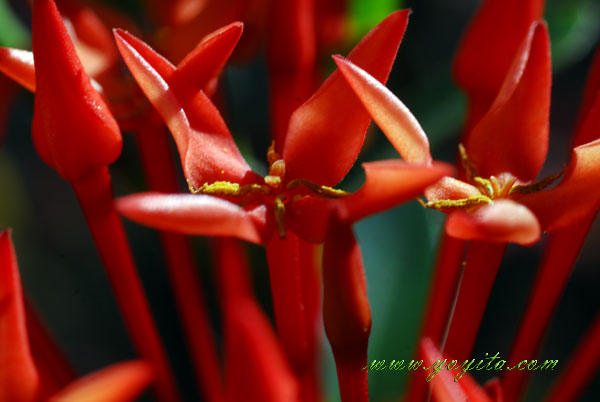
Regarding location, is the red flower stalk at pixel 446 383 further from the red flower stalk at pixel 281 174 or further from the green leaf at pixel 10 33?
the green leaf at pixel 10 33

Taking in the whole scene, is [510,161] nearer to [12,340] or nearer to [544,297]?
[544,297]

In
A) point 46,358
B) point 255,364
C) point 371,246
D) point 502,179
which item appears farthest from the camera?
point 371,246

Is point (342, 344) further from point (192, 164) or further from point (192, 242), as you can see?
point (192, 242)

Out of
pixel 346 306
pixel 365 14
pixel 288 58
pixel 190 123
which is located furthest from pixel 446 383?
pixel 365 14

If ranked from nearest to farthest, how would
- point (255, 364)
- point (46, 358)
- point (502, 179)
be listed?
1. point (255, 364)
2. point (502, 179)
3. point (46, 358)

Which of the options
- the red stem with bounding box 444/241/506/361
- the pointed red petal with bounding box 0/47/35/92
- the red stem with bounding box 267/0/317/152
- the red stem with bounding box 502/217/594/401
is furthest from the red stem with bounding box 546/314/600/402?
the pointed red petal with bounding box 0/47/35/92

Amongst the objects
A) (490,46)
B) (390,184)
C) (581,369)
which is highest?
(490,46)
